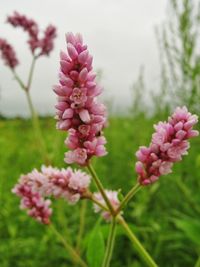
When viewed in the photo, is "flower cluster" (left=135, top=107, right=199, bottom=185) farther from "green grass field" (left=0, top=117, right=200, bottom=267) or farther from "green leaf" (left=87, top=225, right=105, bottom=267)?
"green grass field" (left=0, top=117, right=200, bottom=267)

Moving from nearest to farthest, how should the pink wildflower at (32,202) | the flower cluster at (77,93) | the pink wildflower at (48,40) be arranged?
1. the flower cluster at (77,93)
2. the pink wildflower at (32,202)
3. the pink wildflower at (48,40)

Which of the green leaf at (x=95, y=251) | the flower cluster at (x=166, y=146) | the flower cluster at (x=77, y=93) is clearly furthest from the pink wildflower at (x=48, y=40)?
the flower cluster at (x=77, y=93)

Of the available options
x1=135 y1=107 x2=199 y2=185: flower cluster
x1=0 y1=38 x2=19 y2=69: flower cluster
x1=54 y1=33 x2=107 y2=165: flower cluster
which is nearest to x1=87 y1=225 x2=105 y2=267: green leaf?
x1=135 y1=107 x2=199 y2=185: flower cluster

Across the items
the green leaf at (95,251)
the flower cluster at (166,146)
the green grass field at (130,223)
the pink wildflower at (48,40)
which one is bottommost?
the flower cluster at (166,146)

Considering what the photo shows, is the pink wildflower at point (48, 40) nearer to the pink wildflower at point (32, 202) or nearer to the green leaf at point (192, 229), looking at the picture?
the green leaf at point (192, 229)

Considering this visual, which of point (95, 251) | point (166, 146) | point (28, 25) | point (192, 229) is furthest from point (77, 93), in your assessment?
point (28, 25)

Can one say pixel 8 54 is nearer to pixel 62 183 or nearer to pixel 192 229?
pixel 192 229
